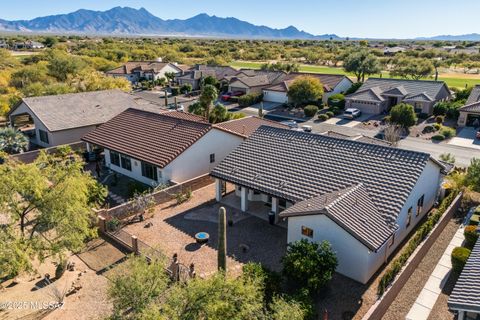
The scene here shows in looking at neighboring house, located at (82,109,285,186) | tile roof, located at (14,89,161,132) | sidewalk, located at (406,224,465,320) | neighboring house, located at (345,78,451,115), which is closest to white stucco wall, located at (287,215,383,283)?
sidewalk, located at (406,224,465,320)

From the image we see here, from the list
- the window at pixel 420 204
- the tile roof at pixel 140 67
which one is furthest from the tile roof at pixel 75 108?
the tile roof at pixel 140 67

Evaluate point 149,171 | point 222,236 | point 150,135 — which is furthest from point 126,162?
point 222,236

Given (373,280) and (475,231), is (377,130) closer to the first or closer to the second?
(475,231)

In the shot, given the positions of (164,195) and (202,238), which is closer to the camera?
(202,238)

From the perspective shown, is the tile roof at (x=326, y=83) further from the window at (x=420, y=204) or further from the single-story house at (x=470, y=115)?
the window at (x=420, y=204)

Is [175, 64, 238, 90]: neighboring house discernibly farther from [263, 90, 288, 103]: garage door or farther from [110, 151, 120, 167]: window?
[110, 151, 120, 167]: window

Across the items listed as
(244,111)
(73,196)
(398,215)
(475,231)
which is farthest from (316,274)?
(244,111)

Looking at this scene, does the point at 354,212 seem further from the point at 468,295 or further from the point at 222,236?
the point at 222,236

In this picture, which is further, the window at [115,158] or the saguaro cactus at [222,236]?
the window at [115,158]
